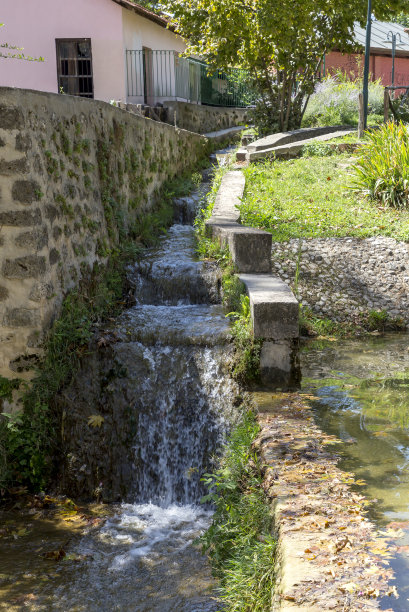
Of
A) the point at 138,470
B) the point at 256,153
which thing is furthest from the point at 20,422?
the point at 256,153

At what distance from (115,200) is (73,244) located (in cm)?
164

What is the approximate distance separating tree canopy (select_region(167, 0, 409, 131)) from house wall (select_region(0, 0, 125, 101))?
1.89 metres

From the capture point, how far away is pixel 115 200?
7.43 metres

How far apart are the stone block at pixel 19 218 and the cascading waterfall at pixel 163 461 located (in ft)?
4.04

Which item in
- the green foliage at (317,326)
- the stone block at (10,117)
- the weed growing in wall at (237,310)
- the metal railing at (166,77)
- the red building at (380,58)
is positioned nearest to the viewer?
the stone block at (10,117)

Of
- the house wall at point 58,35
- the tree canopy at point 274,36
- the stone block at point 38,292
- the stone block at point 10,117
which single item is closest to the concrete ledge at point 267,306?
the stone block at point 38,292

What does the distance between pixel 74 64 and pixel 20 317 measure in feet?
43.2

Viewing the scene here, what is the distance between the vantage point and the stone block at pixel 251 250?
6.34 m

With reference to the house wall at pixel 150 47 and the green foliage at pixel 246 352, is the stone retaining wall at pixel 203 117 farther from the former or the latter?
the green foliage at pixel 246 352

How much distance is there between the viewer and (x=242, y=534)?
3.60 meters

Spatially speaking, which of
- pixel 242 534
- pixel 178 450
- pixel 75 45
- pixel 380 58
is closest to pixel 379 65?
pixel 380 58

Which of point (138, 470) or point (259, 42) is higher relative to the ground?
point (259, 42)

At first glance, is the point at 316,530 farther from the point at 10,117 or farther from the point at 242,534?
the point at 10,117

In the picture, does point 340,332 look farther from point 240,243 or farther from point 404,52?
point 404,52
